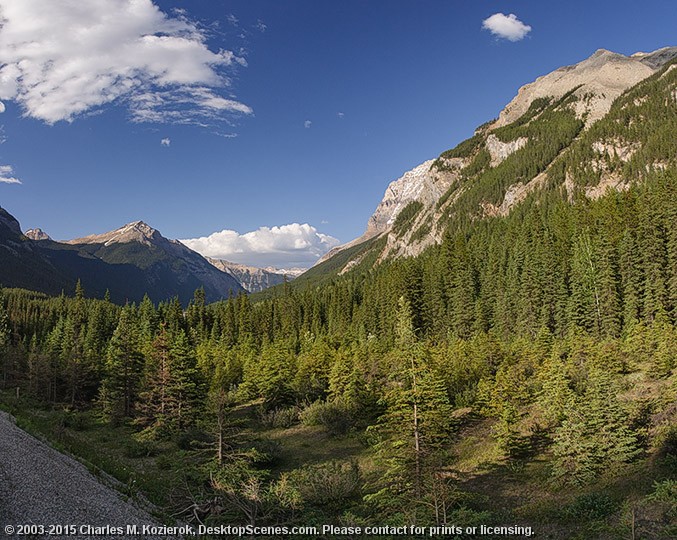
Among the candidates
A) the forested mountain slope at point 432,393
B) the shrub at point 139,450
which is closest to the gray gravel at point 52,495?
the forested mountain slope at point 432,393

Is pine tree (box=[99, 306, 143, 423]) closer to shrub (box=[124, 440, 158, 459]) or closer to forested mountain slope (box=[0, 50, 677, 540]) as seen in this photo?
forested mountain slope (box=[0, 50, 677, 540])

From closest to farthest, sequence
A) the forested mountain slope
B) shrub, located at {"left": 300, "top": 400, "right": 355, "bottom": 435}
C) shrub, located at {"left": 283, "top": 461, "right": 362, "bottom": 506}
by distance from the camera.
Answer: the forested mountain slope
shrub, located at {"left": 283, "top": 461, "right": 362, "bottom": 506}
shrub, located at {"left": 300, "top": 400, "right": 355, "bottom": 435}

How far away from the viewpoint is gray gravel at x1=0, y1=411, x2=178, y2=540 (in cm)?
1309

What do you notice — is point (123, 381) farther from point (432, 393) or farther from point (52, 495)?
point (432, 393)

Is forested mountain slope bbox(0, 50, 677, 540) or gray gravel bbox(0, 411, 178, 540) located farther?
forested mountain slope bbox(0, 50, 677, 540)

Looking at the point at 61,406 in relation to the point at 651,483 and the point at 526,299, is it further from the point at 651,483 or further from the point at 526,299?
the point at 526,299

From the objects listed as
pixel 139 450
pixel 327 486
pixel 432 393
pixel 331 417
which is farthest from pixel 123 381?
pixel 432 393

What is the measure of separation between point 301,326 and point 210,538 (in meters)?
93.1

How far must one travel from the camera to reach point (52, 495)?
14.9m

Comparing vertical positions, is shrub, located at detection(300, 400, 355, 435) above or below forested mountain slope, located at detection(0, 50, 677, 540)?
below

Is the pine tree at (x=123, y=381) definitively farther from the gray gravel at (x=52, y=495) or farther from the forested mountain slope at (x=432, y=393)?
the gray gravel at (x=52, y=495)

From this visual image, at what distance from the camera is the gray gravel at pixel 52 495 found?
1309 cm

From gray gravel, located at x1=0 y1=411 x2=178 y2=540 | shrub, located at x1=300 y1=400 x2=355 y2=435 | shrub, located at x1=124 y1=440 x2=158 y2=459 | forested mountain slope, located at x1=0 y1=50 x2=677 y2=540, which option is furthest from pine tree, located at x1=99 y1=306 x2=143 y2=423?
gray gravel, located at x1=0 y1=411 x2=178 y2=540

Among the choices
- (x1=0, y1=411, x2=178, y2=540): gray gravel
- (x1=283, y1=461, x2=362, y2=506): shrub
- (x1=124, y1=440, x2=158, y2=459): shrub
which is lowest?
(x1=124, y1=440, x2=158, y2=459): shrub
